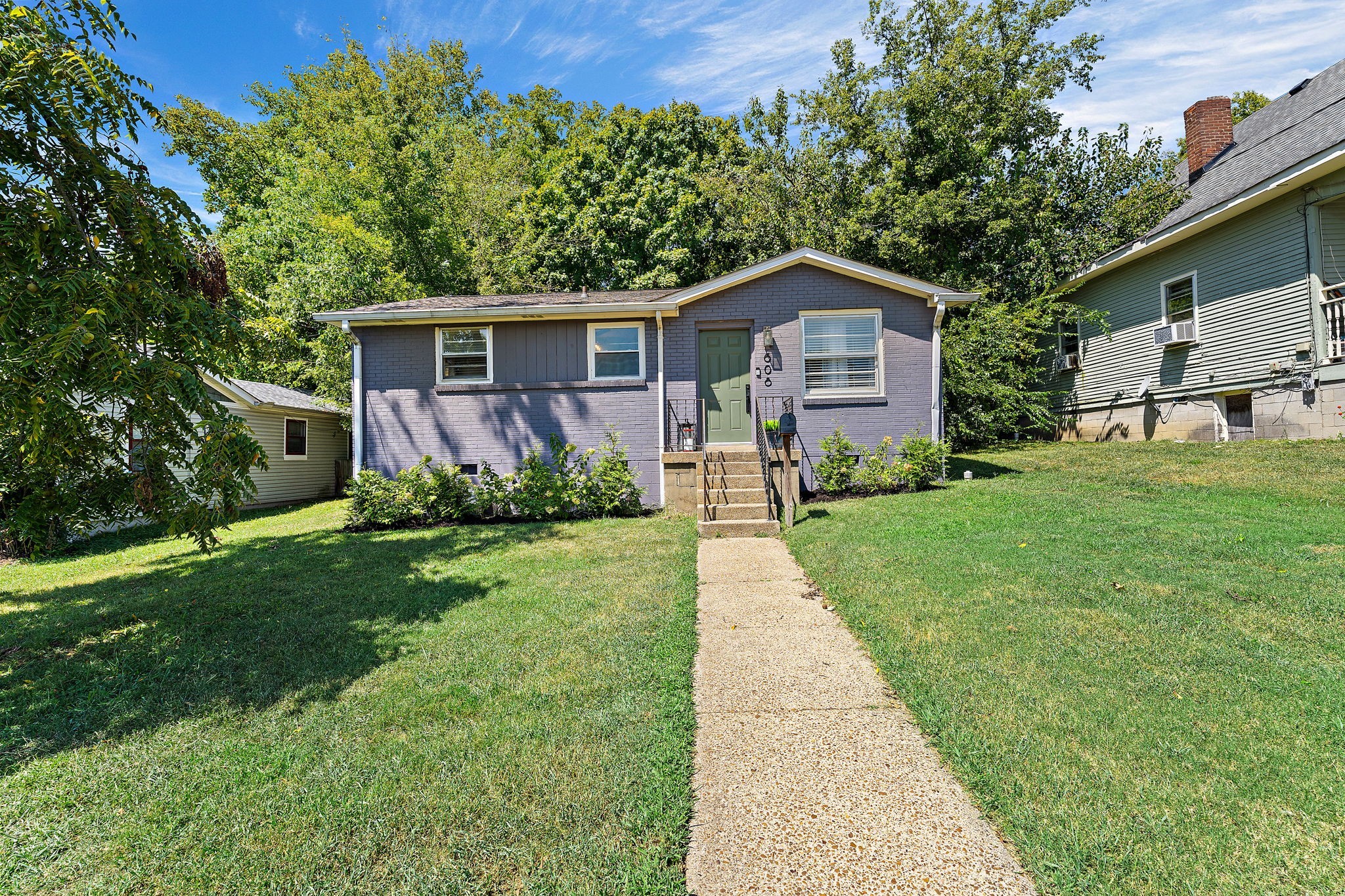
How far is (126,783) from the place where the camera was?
2.57m

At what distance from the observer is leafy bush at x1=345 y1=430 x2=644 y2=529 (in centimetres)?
929

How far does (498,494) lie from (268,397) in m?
8.42

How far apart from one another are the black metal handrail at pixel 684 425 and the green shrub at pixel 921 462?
3393 mm

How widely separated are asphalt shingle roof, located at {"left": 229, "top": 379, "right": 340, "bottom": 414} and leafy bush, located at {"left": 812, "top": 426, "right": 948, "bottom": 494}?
487 inches

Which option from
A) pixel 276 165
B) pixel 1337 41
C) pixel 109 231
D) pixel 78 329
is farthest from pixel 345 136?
pixel 1337 41

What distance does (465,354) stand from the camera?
10352mm

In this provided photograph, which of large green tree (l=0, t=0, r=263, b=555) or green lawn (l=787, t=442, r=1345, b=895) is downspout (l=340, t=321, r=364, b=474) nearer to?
large green tree (l=0, t=0, r=263, b=555)

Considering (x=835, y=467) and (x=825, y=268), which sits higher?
(x=825, y=268)

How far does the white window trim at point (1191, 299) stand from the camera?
1183 centimetres

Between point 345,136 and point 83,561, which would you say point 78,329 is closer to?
point 83,561

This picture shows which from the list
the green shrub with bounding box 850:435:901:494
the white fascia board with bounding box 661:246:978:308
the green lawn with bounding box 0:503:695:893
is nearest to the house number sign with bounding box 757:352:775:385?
the white fascia board with bounding box 661:246:978:308

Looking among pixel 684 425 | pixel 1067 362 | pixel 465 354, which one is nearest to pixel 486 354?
pixel 465 354

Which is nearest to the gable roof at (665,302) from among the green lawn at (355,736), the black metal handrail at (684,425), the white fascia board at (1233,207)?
the black metal handrail at (684,425)

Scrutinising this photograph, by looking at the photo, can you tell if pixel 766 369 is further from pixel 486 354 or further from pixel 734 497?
pixel 486 354
